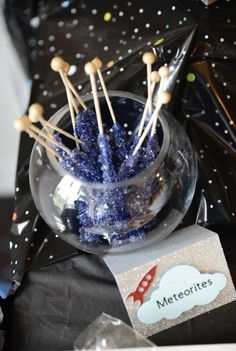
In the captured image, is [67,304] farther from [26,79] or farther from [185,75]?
[26,79]

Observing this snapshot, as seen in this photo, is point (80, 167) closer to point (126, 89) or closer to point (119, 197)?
point (119, 197)

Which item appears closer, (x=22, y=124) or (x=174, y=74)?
(x=22, y=124)

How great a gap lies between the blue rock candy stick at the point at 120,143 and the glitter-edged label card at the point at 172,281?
107mm

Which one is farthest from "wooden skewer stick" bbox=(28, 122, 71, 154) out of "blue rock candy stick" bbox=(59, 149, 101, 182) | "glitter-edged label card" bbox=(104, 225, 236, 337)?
"glitter-edged label card" bbox=(104, 225, 236, 337)

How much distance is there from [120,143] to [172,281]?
0.50ft

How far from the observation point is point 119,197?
51 centimetres

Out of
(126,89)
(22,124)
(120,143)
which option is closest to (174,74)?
(126,89)

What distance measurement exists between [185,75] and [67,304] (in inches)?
12.3

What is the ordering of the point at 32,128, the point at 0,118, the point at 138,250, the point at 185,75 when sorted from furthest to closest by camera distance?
the point at 0,118 → the point at 185,75 → the point at 138,250 → the point at 32,128

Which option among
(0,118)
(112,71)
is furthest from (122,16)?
(0,118)

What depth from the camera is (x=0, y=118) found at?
866mm

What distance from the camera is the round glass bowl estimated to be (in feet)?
1.68

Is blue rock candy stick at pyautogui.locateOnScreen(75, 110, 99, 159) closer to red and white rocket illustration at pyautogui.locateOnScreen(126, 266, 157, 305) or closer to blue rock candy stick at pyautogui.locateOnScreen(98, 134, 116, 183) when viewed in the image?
blue rock candy stick at pyautogui.locateOnScreen(98, 134, 116, 183)

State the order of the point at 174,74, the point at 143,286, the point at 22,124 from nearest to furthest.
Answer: the point at 22,124, the point at 143,286, the point at 174,74
